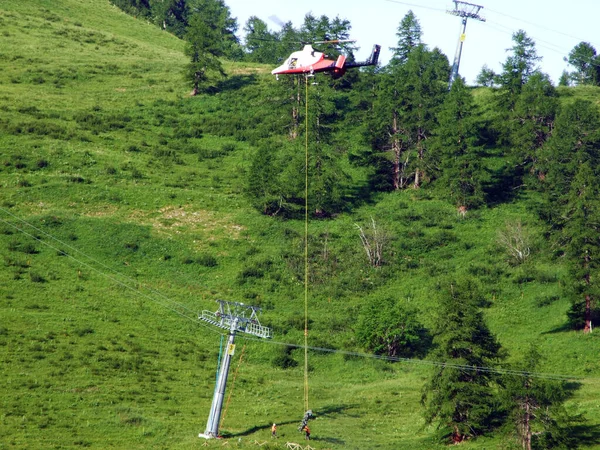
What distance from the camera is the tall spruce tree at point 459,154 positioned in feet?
276

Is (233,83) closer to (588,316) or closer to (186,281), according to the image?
(186,281)

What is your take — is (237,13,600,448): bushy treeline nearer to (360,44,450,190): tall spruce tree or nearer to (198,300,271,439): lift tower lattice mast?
(360,44,450,190): tall spruce tree

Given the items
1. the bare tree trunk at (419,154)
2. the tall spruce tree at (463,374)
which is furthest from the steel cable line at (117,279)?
the bare tree trunk at (419,154)

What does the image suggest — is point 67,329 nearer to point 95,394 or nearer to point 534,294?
point 95,394

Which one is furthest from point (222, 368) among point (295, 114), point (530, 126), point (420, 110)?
point (295, 114)

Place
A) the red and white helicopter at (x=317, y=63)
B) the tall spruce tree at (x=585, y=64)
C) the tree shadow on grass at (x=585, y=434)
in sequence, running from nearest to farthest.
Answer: the tree shadow on grass at (x=585, y=434) → the red and white helicopter at (x=317, y=63) → the tall spruce tree at (x=585, y=64)

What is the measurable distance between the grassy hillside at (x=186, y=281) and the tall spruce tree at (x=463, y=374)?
4.03ft

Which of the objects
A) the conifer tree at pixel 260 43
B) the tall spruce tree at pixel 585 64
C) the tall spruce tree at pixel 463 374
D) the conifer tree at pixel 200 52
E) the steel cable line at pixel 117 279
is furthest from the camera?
the conifer tree at pixel 260 43

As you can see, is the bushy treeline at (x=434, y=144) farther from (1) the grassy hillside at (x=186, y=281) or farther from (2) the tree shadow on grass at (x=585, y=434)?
(2) the tree shadow on grass at (x=585, y=434)

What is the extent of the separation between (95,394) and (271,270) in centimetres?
2709

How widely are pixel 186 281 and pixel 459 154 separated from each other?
103 ft

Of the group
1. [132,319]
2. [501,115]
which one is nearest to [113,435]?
[132,319]

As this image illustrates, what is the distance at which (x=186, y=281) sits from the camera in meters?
70.6

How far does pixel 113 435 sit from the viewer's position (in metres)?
43.6
